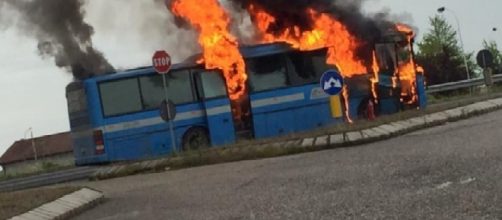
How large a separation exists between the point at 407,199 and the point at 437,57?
48.0 m

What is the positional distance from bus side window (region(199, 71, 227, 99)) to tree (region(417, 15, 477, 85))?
32.3 meters

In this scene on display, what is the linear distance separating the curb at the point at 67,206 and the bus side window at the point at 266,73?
10043 mm

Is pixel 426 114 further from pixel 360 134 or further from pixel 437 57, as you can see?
pixel 437 57

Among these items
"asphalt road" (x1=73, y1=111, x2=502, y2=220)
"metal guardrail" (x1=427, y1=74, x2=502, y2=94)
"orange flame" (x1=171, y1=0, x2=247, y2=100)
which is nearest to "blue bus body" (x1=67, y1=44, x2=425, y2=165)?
"orange flame" (x1=171, y1=0, x2=247, y2=100)

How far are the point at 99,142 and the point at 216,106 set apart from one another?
329 cm

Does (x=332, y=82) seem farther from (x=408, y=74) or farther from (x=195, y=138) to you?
(x=408, y=74)

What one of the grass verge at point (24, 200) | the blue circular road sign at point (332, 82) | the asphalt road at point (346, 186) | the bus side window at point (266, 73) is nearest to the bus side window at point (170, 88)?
the bus side window at point (266, 73)

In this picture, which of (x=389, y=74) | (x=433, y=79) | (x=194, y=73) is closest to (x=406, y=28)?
(x=389, y=74)

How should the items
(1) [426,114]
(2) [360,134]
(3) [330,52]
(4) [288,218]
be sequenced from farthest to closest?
1. (3) [330,52]
2. (1) [426,114]
3. (2) [360,134]
4. (4) [288,218]

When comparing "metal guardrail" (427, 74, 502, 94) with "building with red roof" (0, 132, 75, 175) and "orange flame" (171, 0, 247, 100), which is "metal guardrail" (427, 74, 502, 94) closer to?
"orange flame" (171, 0, 247, 100)

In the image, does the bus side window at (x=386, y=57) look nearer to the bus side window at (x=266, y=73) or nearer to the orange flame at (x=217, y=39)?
the bus side window at (x=266, y=73)

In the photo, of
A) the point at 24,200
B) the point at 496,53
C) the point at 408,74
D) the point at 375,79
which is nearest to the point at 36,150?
the point at 496,53

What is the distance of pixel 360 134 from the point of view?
17891 millimetres

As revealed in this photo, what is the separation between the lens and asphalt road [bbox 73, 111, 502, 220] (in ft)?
28.3
